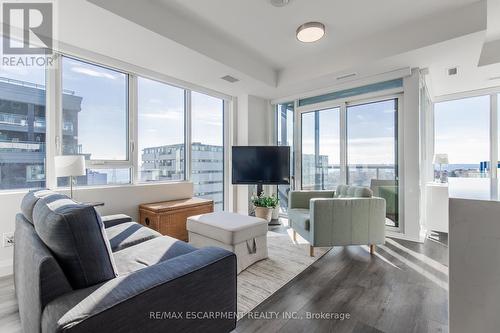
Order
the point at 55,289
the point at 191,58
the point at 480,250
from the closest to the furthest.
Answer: the point at 55,289 < the point at 480,250 < the point at 191,58

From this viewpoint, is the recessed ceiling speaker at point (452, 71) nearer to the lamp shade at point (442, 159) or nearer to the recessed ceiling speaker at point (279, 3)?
the lamp shade at point (442, 159)

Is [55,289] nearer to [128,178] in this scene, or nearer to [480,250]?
[480,250]

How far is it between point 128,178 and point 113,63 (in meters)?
1.57

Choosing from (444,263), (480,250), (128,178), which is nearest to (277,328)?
(480,250)

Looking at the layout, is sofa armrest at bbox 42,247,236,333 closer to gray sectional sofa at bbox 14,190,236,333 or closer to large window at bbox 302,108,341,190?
gray sectional sofa at bbox 14,190,236,333

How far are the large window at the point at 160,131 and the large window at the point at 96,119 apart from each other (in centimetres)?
23

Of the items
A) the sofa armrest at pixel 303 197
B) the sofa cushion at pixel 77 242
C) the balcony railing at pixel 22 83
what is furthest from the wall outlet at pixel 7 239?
the sofa armrest at pixel 303 197

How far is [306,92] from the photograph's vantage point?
4.34 m

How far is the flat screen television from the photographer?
425 cm

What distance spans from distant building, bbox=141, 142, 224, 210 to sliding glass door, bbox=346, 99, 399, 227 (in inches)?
96.8

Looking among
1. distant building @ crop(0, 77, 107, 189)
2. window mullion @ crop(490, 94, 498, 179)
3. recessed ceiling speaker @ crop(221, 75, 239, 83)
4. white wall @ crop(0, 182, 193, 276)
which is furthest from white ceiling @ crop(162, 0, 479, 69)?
window mullion @ crop(490, 94, 498, 179)

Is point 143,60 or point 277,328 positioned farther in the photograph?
point 143,60

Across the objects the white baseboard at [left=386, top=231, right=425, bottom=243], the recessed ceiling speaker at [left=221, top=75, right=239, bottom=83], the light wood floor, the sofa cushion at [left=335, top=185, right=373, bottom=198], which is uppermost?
the recessed ceiling speaker at [left=221, top=75, right=239, bottom=83]

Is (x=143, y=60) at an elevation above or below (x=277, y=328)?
above
